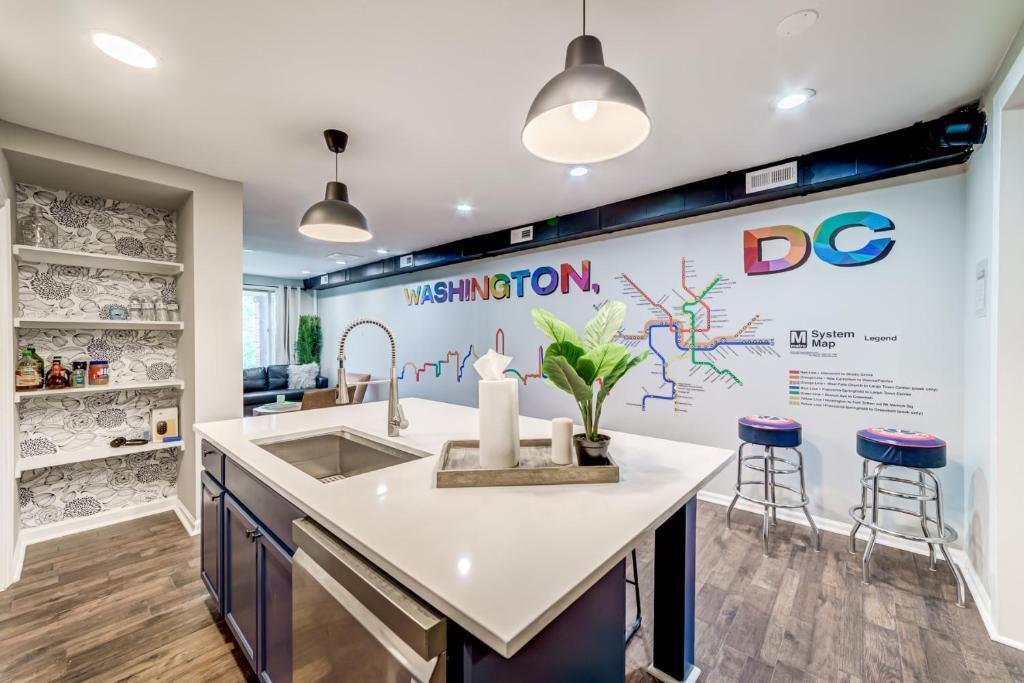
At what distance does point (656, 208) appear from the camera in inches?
133

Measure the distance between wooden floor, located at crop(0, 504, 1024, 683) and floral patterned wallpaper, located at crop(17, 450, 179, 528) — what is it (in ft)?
0.99

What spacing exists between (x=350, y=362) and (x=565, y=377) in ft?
22.9

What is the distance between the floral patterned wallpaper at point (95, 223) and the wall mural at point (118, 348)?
0.58 meters

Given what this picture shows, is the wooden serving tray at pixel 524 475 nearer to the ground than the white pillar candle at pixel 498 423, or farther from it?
nearer to the ground

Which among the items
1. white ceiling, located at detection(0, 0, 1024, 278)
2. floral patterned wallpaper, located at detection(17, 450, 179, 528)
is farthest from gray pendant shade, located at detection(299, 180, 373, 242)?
floral patterned wallpaper, located at detection(17, 450, 179, 528)

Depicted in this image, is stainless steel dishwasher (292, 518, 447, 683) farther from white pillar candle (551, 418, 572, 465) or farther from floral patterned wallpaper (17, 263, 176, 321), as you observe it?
floral patterned wallpaper (17, 263, 176, 321)

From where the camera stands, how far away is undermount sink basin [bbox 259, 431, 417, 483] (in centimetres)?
183

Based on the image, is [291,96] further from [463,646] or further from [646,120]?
[463,646]

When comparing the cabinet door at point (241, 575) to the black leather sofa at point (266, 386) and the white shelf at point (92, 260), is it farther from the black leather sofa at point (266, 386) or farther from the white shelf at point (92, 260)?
the black leather sofa at point (266, 386)

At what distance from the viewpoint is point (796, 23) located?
5.22 ft

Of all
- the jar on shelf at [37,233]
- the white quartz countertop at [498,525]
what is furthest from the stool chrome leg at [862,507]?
the jar on shelf at [37,233]

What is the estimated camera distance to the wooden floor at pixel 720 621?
1669mm

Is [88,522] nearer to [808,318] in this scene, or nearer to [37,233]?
[37,233]

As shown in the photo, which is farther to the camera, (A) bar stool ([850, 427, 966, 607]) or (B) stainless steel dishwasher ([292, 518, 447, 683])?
(A) bar stool ([850, 427, 966, 607])
